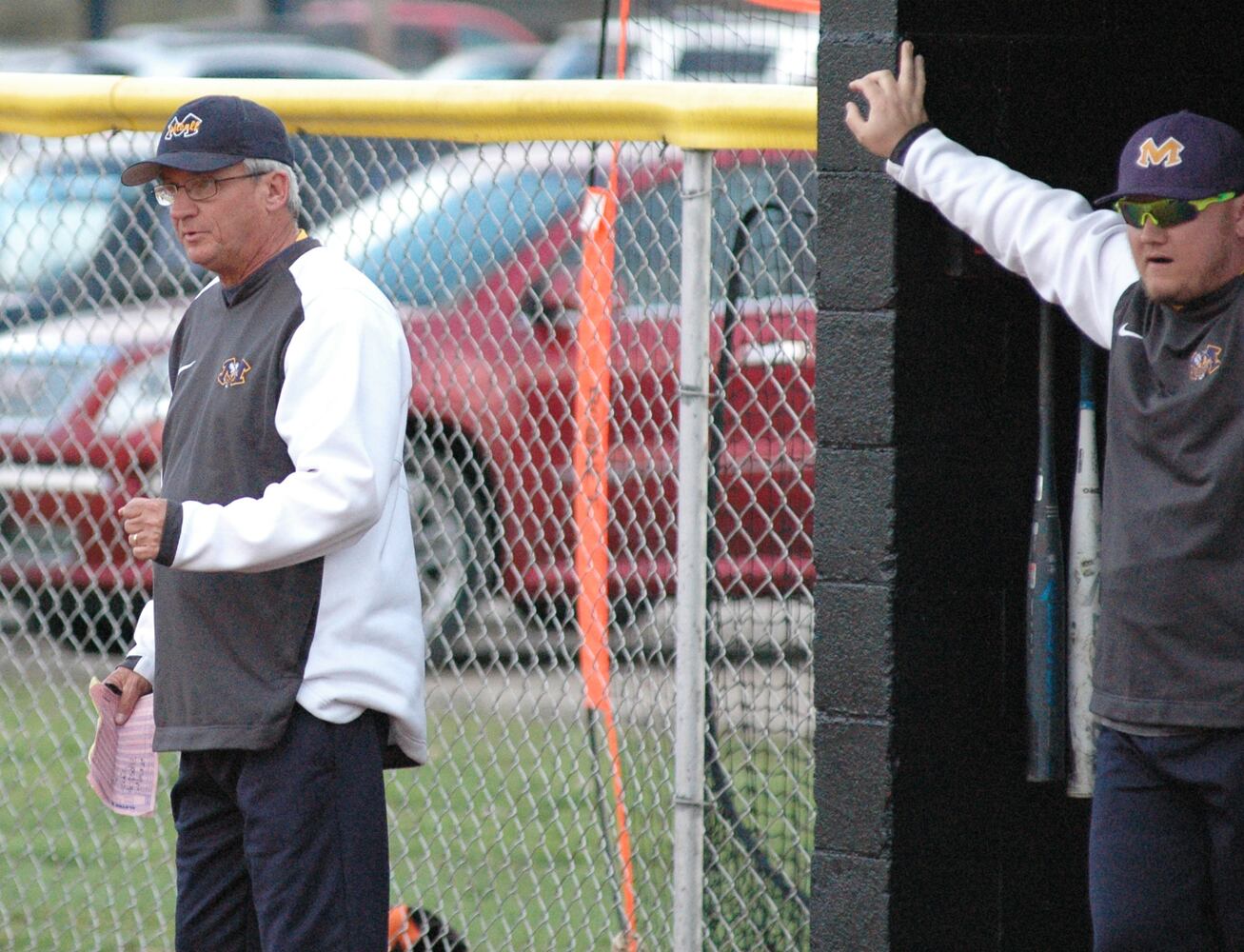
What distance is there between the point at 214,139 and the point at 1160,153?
5.41 feet

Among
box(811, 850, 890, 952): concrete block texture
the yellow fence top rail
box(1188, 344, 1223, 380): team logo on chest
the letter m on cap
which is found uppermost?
the yellow fence top rail

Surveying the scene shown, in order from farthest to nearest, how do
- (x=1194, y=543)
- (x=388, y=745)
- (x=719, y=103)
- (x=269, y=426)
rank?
(x=719, y=103), (x=388, y=745), (x=269, y=426), (x=1194, y=543)

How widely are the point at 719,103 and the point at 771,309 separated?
471 mm

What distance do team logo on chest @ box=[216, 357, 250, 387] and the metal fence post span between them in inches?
40.7

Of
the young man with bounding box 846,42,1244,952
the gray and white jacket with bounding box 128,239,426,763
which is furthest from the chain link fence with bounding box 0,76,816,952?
the young man with bounding box 846,42,1244,952

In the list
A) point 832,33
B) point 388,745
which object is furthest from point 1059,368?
point 388,745

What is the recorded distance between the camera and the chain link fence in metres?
4.46

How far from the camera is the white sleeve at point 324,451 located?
3.44 m

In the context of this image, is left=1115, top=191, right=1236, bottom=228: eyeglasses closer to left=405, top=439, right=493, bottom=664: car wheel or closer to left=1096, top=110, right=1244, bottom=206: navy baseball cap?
left=1096, top=110, right=1244, bottom=206: navy baseball cap

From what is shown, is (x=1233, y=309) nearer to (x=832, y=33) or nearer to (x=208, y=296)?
(x=832, y=33)

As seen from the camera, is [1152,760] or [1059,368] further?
[1059,368]

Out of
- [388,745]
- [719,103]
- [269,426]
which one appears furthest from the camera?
[719,103]

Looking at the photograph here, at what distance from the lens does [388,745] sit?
12.6ft

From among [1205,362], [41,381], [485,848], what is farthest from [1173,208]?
[41,381]
